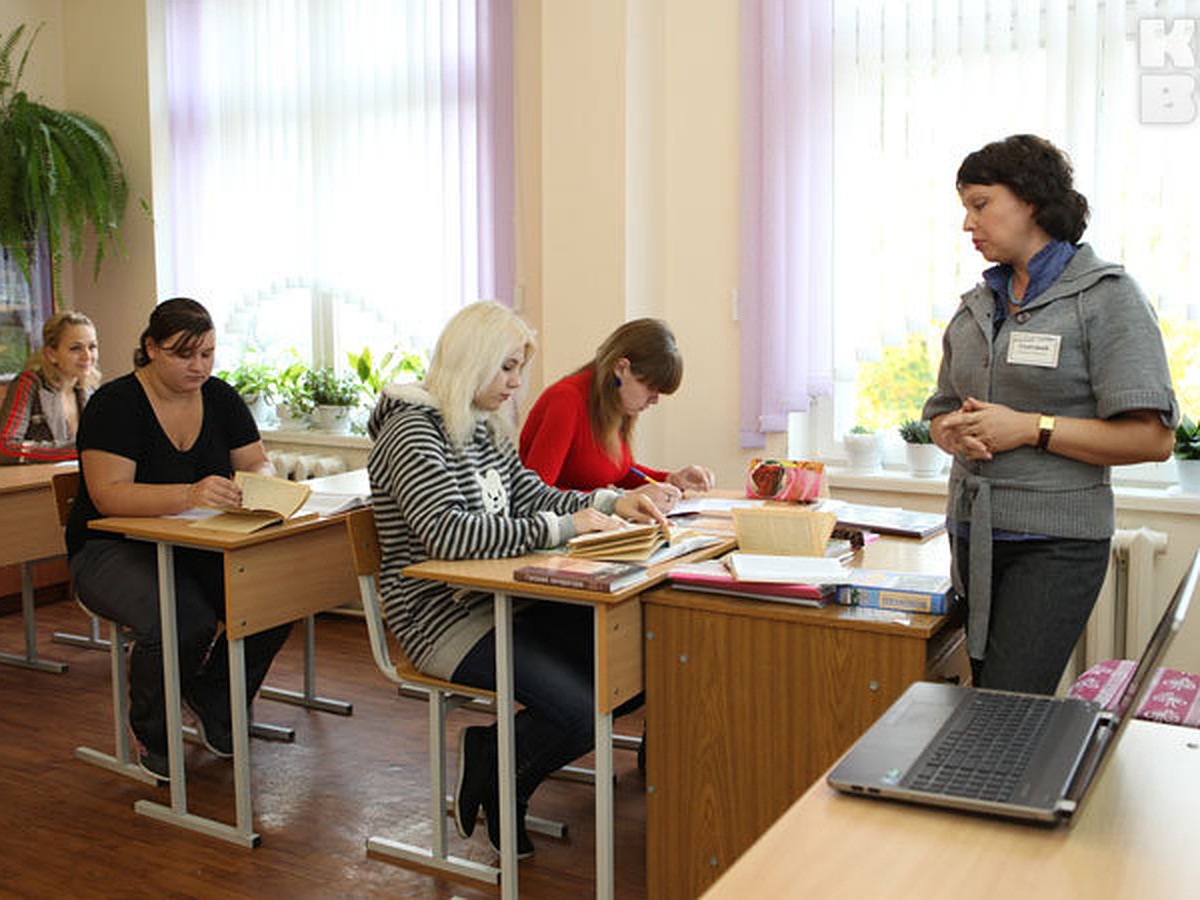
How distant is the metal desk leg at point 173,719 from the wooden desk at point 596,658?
80 cm

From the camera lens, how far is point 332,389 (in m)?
5.19

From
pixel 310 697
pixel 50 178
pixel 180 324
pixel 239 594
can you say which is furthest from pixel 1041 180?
pixel 50 178

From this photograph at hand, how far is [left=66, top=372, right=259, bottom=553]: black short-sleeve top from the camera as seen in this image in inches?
126

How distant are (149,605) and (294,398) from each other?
220cm

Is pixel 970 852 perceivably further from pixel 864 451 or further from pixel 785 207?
pixel 785 207

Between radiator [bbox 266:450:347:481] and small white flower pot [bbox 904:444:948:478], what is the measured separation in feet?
7.74

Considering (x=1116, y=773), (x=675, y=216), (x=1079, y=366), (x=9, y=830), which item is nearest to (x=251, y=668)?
(x=9, y=830)

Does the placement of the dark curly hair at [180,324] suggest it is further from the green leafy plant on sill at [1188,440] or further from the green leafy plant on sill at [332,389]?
the green leafy plant on sill at [1188,440]

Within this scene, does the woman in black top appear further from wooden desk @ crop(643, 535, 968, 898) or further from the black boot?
wooden desk @ crop(643, 535, 968, 898)

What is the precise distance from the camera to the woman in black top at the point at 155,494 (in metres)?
3.18

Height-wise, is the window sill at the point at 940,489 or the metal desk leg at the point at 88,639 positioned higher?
the window sill at the point at 940,489

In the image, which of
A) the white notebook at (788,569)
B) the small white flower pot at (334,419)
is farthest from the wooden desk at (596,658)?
the small white flower pot at (334,419)

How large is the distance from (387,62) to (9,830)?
3166mm

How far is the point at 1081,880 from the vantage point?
1084 millimetres
